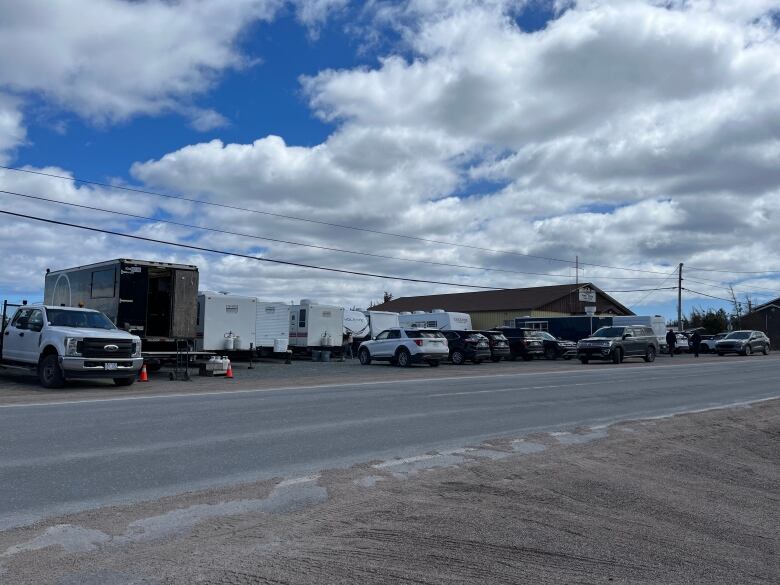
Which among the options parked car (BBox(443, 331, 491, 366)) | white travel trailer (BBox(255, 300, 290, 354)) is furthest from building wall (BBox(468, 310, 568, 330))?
white travel trailer (BBox(255, 300, 290, 354))

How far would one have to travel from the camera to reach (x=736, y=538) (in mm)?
5582

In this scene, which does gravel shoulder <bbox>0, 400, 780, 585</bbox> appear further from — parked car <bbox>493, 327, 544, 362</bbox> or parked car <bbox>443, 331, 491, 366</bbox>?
parked car <bbox>493, 327, 544, 362</bbox>

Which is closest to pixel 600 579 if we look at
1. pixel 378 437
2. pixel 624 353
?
pixel 378 437

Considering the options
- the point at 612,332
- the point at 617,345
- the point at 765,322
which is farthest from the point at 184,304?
the point at 765,322

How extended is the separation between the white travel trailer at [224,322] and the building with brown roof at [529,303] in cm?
3265

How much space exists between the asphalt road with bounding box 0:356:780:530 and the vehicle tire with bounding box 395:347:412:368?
10.7 metres

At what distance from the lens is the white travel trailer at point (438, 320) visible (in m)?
39.9

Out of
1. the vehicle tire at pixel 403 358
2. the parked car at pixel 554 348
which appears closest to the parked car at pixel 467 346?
the vehicle tire at pixel 403 358

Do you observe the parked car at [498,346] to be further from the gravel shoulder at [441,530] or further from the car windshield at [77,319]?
the gravel shoulder at [441,530]

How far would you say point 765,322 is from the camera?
264 feet

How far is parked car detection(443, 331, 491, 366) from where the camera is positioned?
32969 millimetres

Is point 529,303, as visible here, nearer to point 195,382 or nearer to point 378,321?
point 378,321

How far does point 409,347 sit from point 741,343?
2693 cm

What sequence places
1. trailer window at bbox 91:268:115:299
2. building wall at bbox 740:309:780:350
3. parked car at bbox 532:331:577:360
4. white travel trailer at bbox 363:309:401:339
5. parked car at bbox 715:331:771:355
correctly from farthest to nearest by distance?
building wall at bbox 740:309:780:350
parked car at bbox 715:331:771:355
parked car at bbox 532:331:577:360
white travel trailer at bbox 363:309:401:339
trailer window at bbox 91:268:115:299
